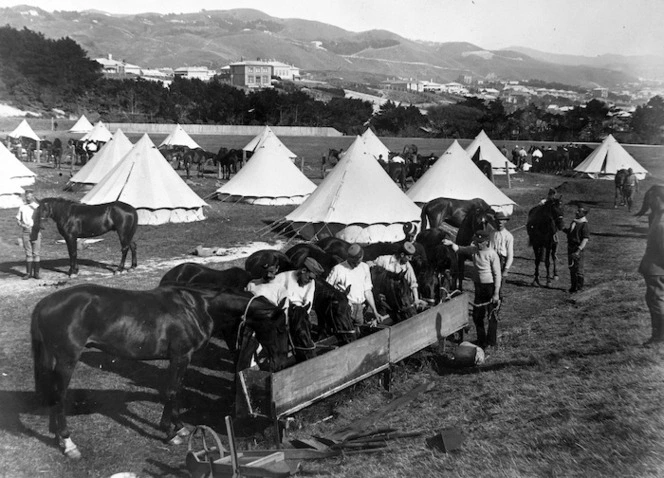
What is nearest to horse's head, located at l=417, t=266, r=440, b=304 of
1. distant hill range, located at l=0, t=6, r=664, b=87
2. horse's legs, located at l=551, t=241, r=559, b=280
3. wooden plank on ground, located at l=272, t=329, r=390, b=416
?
wooden plank on ground, located at l=272, t=329, r=390, b=416

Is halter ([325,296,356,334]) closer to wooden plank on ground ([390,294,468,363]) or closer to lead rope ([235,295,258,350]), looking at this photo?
wooden plank on ground ([390,294,468,363])

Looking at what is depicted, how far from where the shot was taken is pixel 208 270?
32.6ft

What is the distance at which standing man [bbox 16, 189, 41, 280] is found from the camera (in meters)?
14.2

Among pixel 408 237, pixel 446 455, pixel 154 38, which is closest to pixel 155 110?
pixel 408 237

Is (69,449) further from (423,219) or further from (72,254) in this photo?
(423,219)

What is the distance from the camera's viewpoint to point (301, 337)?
7.45 metres

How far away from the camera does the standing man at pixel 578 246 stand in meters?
13.2

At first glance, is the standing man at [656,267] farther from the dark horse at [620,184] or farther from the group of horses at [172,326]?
the dark horse at [620,184]

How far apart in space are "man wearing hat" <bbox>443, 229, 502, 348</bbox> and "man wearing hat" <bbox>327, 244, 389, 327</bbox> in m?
1.76

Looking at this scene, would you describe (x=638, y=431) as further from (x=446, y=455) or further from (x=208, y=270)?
(x=208, y=270)

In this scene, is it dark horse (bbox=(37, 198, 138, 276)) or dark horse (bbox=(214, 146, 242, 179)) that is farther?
dark horse (bbox=(214, 146, 242, 179))

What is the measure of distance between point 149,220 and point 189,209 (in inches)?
53.2

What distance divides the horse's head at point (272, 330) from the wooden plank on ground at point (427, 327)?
163 cm

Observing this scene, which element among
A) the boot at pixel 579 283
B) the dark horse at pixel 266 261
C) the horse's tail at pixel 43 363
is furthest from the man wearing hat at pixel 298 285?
the boot at pixel 579 283
